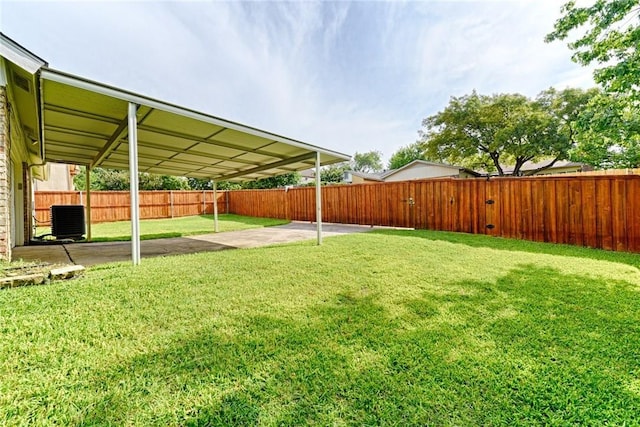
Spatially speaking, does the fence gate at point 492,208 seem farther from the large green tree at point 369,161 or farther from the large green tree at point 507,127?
the large green tree at point 369,161

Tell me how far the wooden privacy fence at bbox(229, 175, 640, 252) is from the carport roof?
374 cm

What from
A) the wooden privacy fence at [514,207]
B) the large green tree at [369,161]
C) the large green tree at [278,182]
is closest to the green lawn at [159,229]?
the wooden privacy fence at [514,207]

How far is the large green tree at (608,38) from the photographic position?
479 cm

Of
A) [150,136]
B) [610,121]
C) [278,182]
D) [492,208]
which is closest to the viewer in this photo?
[610,121]

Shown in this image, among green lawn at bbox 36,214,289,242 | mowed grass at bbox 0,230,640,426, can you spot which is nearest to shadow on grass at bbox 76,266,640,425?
mowed grass at bbox 0,230,640,426

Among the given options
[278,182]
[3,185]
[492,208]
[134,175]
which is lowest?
[492,208]

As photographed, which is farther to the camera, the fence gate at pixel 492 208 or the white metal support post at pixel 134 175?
the fence gate at pixel 492 208

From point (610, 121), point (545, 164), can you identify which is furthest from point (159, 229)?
point (545, 164)

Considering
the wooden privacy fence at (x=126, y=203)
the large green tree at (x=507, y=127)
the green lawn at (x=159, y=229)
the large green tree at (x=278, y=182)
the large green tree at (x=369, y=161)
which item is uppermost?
the large green tree at (x=369, y=161)

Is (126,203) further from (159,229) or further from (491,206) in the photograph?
(491,206)

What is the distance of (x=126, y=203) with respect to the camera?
51.0ft

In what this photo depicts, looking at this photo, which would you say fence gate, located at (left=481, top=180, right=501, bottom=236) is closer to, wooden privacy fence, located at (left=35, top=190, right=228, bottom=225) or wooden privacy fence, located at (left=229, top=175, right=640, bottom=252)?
wooden privacy fence, located at (left=229, top=175, right=640, bottom=252)

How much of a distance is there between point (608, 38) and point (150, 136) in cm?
986

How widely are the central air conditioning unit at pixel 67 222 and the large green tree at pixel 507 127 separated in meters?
22.0
